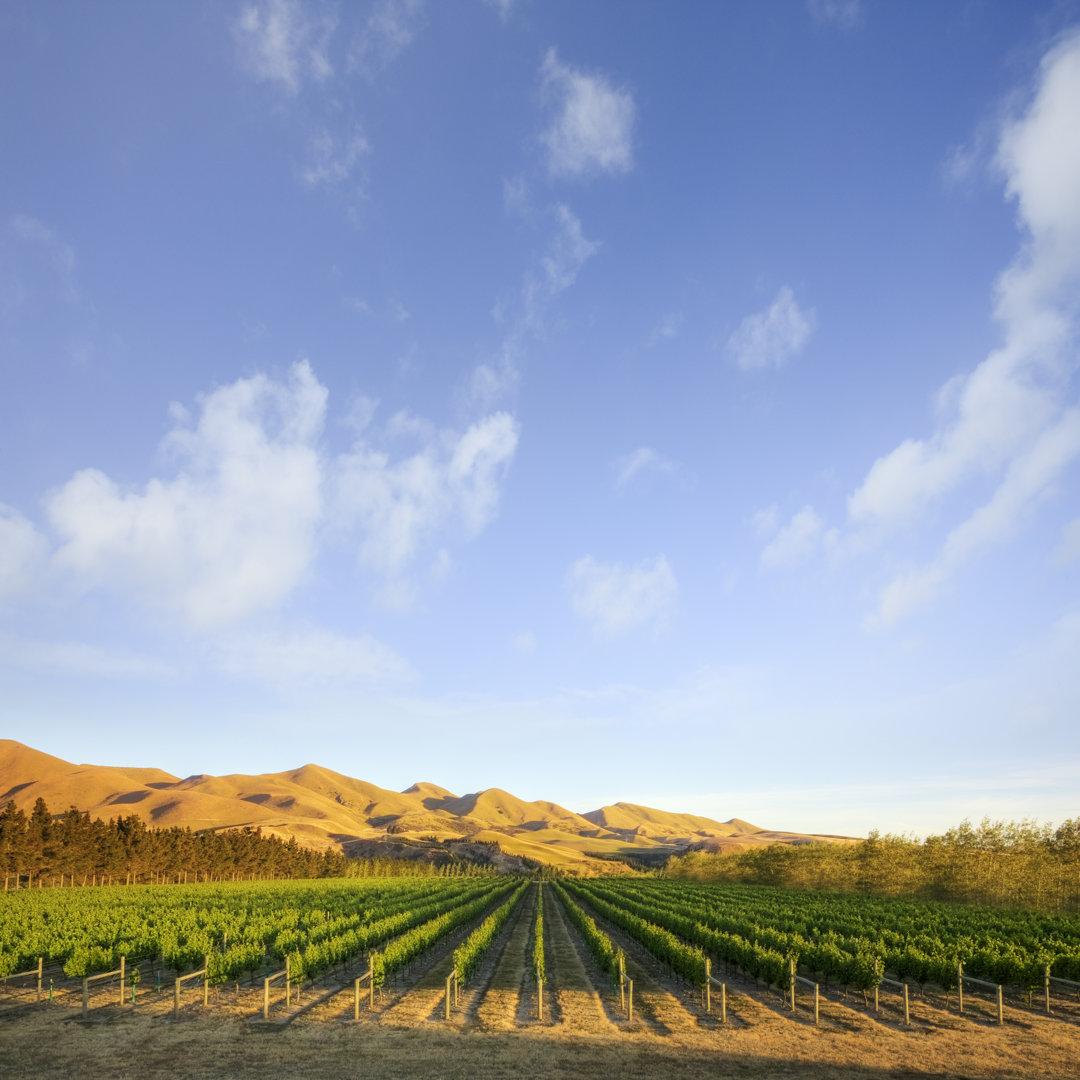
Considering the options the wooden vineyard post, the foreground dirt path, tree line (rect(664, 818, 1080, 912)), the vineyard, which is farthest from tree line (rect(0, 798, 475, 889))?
tree line (rect(664, 818, 1080, 912))

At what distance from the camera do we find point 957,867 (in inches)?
2682

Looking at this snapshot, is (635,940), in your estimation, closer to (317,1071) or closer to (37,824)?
(317,1071)

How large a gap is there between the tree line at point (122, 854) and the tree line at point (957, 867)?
280 ft

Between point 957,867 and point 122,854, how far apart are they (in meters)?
96.9

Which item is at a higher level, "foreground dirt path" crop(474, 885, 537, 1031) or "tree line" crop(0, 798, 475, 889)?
"foreground dirt path" crop(474, 885, 537, 1031)

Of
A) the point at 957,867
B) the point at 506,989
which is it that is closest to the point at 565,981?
the point at 506,989

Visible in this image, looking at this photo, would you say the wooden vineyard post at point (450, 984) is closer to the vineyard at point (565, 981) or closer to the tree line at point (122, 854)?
the vineyard at point (565, 981)

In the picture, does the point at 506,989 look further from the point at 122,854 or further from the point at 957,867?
the point at 122,854

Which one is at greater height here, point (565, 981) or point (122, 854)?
point (565, 981)

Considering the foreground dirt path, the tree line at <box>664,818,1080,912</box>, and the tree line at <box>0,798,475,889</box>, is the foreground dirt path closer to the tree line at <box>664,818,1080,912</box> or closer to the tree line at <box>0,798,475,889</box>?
the tree line at <box>664,818,1080,912</box>

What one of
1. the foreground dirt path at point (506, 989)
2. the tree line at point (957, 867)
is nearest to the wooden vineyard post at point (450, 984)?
the foreground dirt path at point (506, 989)

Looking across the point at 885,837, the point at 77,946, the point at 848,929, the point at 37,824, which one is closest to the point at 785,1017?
the point at 848,929

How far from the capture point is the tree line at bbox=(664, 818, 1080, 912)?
197 ft

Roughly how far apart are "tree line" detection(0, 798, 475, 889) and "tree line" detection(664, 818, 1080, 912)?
3361 inches
